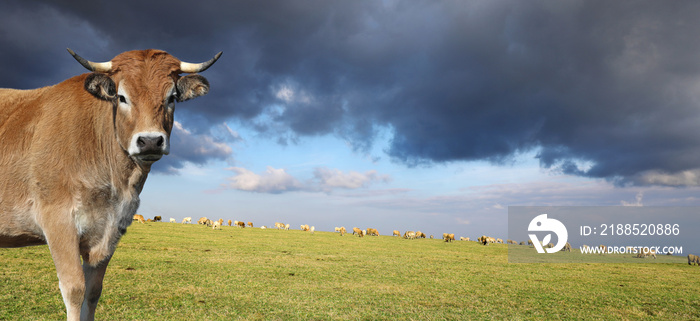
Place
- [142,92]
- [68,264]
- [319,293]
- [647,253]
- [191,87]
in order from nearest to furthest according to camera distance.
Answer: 1. [68,264]
2. [142,92]
3. [191,87]
4. [319,293]
5. [647,253]

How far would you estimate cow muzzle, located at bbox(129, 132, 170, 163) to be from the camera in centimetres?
356

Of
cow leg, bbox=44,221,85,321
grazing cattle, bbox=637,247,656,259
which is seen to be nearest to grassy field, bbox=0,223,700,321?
cow leg, bbox=44,221,85,321

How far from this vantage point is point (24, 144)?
4.09 metres

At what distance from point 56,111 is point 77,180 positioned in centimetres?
100

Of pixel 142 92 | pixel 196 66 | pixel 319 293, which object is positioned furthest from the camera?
pixel 319 293

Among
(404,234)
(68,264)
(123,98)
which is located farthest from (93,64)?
(404,234)

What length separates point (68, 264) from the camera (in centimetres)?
354

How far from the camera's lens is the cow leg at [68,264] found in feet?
11.6

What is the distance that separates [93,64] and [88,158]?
3.43 ft

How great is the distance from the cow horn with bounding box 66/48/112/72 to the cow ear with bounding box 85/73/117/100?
0.57ft

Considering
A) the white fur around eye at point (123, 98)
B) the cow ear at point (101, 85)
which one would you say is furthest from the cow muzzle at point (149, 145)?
the cow ear at point (101, 85)

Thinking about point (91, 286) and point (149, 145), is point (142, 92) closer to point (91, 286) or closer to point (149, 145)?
point (149, 145)

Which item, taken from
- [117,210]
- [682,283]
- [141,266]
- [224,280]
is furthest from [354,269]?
[682,283]

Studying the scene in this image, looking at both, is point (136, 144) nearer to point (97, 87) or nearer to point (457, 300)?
point (97, 87)
